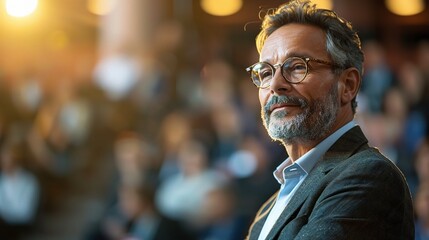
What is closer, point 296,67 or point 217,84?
point 296,67

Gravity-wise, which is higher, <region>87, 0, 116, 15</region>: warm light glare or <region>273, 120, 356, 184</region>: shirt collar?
<region>87, 0, 116, 15</region>: warm light glare

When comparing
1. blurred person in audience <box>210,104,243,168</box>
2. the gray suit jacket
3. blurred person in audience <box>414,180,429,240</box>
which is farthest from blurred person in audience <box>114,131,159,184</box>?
the gray suit jacket

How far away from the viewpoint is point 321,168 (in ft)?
5.70

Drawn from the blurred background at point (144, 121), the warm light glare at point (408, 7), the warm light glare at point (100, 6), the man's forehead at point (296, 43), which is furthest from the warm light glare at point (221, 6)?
the man's forehead at point (296, 43)

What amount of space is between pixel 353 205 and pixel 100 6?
6.74 m

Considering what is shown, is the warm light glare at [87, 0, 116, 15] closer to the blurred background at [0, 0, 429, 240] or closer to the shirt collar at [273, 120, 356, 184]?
the blurred background at [0, 0, 429, 240]

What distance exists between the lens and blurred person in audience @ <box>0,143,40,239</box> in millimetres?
6309

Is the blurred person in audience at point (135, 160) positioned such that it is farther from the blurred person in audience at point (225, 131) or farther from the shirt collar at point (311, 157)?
the shirt collar at point (311, 157)

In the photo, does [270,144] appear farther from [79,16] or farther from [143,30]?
[79,16]

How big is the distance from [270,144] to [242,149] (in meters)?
0.28

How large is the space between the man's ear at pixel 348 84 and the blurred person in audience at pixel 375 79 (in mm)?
4731

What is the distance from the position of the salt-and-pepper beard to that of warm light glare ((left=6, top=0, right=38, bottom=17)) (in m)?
5.96

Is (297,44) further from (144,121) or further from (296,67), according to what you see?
(144,121)

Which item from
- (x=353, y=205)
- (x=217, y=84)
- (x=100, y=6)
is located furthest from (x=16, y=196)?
(x=353, y=205)
